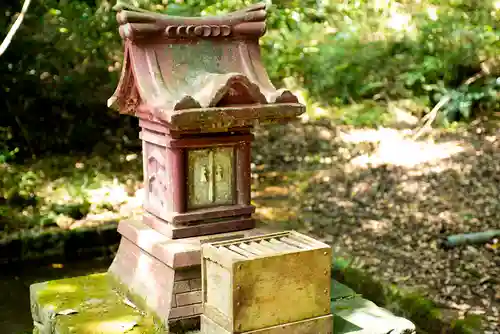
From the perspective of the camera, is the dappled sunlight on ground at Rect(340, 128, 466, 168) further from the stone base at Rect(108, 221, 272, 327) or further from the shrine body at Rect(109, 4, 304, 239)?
the stone base at Rect(108, 221, 272, 327)

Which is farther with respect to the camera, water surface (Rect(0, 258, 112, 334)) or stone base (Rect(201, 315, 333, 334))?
water surface (Rect(0, 258, 112, 334))

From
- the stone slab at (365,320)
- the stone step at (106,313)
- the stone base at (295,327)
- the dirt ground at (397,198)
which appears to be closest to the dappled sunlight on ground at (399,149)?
the dirt ground at (397,198)

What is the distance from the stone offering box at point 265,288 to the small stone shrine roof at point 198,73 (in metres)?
0.79

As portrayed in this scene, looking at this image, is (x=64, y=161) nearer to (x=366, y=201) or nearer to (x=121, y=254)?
(x=366, y=201)

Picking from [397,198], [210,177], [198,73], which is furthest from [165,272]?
[397,198]

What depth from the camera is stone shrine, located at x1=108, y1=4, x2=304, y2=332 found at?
12.5 ft

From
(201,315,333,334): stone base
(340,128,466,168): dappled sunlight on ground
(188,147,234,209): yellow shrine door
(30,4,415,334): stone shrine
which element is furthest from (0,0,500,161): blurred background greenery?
(201,315,333,334): stone base

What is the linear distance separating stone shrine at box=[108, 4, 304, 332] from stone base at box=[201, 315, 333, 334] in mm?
221

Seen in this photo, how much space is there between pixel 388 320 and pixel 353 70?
32.9 ft

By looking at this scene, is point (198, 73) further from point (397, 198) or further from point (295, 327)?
point (397, 198)

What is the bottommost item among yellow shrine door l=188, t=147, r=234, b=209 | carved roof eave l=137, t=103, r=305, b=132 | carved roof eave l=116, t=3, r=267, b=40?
yellow shrine door l=188, t=147, r=234, b=209

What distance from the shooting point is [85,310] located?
425 centimetres

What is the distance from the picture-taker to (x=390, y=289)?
18.7ft

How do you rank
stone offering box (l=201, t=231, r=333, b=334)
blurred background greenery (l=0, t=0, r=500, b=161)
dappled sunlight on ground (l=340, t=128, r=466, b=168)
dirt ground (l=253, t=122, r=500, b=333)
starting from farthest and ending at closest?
dappled sunlight on ground (l=340, t=128, r=466, b=168) → blurred background greenery (l=0, t=0, r=500, b=161) → dirt ground (l=253, t=122, r=500, b=333) → stone offering box (l=201, t=231, r=333, b=334)
